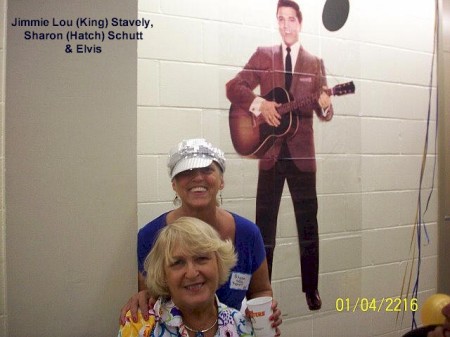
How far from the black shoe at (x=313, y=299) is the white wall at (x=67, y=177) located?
0.64 m

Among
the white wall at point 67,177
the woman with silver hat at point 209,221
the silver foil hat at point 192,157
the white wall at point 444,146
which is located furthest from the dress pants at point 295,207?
the white wall at point 444,146

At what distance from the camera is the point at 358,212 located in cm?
148

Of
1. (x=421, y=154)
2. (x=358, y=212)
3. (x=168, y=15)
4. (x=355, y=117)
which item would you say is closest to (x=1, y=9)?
(x=168, y=15)

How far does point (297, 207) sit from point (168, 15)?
753 millimetres

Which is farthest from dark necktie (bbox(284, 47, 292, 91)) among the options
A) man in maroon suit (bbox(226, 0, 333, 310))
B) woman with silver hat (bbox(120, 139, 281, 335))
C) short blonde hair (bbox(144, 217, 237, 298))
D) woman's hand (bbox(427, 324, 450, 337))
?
woman's hand (bbox(427, 324, 450, 337))

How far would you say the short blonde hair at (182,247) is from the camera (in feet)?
Answer: 3.09

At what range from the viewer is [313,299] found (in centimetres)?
140

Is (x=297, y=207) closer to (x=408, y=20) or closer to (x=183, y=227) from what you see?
(x=183, y=227)

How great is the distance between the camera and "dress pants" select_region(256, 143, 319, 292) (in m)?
1.32

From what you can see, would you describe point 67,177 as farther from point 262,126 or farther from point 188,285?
point 262,126

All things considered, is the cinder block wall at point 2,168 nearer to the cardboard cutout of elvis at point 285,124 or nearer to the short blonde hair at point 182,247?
the short blonde hair at point 182,247

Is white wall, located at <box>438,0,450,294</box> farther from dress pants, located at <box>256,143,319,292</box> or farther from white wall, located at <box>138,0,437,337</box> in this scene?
dress pants, located at <box>256,143,319,292</box>
